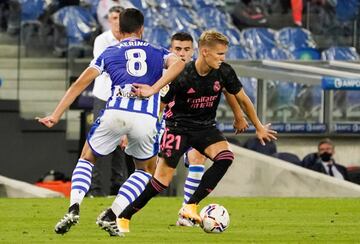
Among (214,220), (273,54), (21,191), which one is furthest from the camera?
(273,54)

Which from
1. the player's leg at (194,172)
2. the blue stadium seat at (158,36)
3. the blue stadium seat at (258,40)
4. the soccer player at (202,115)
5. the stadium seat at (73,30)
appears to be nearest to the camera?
the soccer player at (202,115)

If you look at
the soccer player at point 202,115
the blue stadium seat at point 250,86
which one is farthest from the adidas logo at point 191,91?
the blue stadium seat at point 250,86

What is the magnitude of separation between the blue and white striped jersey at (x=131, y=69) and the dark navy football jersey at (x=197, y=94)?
728 millimetres

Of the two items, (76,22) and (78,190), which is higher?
(76,22)

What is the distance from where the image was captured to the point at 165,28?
2641 cm

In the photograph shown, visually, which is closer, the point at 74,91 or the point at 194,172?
the point at 74,91

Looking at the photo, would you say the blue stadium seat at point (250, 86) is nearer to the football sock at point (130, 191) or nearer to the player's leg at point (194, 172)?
the player's leg at point (194, 172)

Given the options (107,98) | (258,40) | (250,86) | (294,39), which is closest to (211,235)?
(107,98)

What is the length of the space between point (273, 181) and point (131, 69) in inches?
335

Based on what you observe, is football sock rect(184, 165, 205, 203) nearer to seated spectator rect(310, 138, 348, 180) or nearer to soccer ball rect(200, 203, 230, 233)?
soccer ball rect(200, 203, 230, 233)

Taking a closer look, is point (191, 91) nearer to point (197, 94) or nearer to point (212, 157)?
point (197, 94)

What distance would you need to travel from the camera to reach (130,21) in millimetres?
12539

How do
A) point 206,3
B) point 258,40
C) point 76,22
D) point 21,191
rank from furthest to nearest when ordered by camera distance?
point 206,3 → point 258,40 → point 76,22 → point 21,191

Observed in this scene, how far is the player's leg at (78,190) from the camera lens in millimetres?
12167
